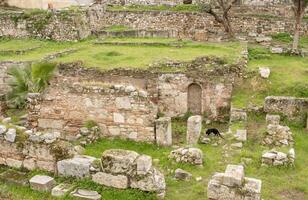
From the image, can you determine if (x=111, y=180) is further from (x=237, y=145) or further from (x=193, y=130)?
(x=193, y=130)

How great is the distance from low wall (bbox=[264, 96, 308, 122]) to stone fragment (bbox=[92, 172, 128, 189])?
8.73 meters

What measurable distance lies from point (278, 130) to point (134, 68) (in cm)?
673

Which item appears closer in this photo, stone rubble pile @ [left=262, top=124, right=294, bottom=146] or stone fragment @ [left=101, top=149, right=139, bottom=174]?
stone fragment @ [left=101, top=149, right=139, bottom=174]

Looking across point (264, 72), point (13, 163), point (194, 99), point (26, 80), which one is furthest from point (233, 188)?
point (26, 80)

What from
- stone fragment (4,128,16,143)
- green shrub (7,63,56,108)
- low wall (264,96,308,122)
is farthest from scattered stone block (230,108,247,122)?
stone fragment (4,128,16,143)

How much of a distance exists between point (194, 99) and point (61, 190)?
9.67m

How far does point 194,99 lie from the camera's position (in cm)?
1853

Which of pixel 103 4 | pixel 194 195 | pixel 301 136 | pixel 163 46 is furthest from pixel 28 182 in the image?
pixel 103 4

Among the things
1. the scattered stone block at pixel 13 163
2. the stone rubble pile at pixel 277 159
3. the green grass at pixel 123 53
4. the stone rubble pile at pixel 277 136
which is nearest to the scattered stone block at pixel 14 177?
the scattered stone block at pixel 13 163

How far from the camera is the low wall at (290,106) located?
16.5m

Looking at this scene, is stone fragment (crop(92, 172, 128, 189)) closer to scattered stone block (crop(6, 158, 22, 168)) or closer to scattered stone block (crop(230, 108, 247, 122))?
→ scattered stone block (crop(6, 158, 22, 168))

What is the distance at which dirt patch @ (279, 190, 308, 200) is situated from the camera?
10.9 meters

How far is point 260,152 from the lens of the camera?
13.5 m

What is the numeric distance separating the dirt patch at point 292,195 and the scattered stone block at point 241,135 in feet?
11.1
